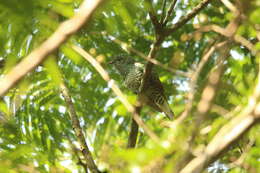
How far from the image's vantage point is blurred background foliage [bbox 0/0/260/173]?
2398 mm

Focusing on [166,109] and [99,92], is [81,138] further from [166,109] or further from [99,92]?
[166,109]

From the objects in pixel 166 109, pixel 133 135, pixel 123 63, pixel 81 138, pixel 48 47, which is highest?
pixel 48 47

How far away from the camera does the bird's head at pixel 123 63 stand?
21.9ft

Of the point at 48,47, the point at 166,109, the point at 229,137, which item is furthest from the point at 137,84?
the point at 48,47

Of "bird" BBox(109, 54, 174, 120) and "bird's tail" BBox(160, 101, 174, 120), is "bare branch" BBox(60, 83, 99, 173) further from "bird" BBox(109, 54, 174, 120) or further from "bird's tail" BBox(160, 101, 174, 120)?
"bird's tail" BBox(160, 101, 174, 120)

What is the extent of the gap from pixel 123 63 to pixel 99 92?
1.23 meters

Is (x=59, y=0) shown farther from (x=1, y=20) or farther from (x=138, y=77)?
(x=138, y=77)

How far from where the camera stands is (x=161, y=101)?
664 centimetres

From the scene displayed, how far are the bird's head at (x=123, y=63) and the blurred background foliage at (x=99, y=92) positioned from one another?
0.23 meters

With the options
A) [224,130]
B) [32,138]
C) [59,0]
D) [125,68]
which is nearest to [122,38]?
[125,68]

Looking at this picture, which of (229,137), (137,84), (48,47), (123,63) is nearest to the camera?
(48,47)

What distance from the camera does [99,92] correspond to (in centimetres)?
580

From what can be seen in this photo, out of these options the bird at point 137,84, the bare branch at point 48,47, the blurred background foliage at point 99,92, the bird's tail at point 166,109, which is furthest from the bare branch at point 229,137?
the bird's tail at point 166,109

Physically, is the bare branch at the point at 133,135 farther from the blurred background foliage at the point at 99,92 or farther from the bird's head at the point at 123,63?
the bird's head at the point at 123,63
